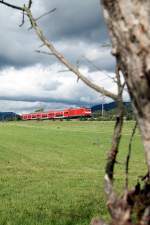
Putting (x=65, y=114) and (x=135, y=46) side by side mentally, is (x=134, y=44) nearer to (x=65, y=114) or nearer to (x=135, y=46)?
(x=135, y=46)

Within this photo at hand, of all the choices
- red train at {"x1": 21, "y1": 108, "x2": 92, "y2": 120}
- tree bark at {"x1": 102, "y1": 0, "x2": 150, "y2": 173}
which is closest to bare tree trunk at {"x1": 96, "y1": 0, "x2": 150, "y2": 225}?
tree bark at {"x1": 102, "y1": 0, "x2": 150, "y2": 173}

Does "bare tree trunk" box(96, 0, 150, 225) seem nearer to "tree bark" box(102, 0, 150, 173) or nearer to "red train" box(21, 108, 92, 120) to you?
"tree bark" box(102, 0, 150, 173)

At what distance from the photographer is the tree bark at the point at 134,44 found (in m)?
→ 3.42

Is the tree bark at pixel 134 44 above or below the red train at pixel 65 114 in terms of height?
below

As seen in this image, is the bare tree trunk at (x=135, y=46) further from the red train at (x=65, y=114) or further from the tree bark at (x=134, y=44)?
the red train at (x=65, y=114)

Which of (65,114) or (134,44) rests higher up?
(65,114)

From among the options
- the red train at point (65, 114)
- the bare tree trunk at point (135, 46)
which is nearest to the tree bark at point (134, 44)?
the bare tree trunk at point (135, 46)

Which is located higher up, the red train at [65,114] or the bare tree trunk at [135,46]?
the red train at [65,114]

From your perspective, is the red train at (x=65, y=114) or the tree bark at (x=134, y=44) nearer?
the tree bark at (x=134, y=44)

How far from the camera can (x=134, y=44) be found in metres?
3.45

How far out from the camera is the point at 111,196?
159 inches

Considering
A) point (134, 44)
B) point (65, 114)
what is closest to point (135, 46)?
point (134, 44)

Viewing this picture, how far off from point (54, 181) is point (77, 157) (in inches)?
800

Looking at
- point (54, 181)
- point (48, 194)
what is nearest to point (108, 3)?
point (48, 194)
